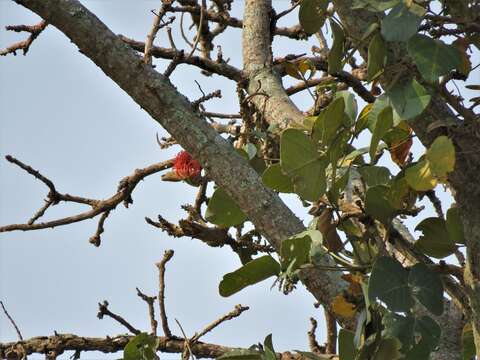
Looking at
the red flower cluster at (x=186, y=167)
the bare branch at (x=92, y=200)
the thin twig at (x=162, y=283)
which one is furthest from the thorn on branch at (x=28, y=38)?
the thin twig at (x=162, y=283)

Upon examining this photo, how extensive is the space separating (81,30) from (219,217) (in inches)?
18.1

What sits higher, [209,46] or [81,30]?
[209,46]

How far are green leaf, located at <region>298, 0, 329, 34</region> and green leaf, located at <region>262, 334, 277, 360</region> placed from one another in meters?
0.56

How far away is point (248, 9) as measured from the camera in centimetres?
266

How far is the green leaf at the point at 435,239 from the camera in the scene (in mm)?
1581

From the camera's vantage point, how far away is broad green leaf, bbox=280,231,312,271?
1.45m

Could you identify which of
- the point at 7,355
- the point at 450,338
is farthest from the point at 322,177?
the point at 7,355

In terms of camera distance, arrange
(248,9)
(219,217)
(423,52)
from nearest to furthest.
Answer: (423,52) → (219,217) → (248,9)

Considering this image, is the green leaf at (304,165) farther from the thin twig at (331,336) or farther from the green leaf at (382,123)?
the thin twig at (331,336)

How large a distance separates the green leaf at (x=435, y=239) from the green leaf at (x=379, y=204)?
97 mm

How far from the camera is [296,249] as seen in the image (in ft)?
Answer: 4.77

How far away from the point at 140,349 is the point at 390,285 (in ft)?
2.20

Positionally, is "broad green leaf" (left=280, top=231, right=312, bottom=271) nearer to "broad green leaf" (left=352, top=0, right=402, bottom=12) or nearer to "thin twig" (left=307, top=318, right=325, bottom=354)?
"broad green leaf" (left=352, top=0, right=402, bottom=12)

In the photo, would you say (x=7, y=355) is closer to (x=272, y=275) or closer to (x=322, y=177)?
(x=272, y=275)
